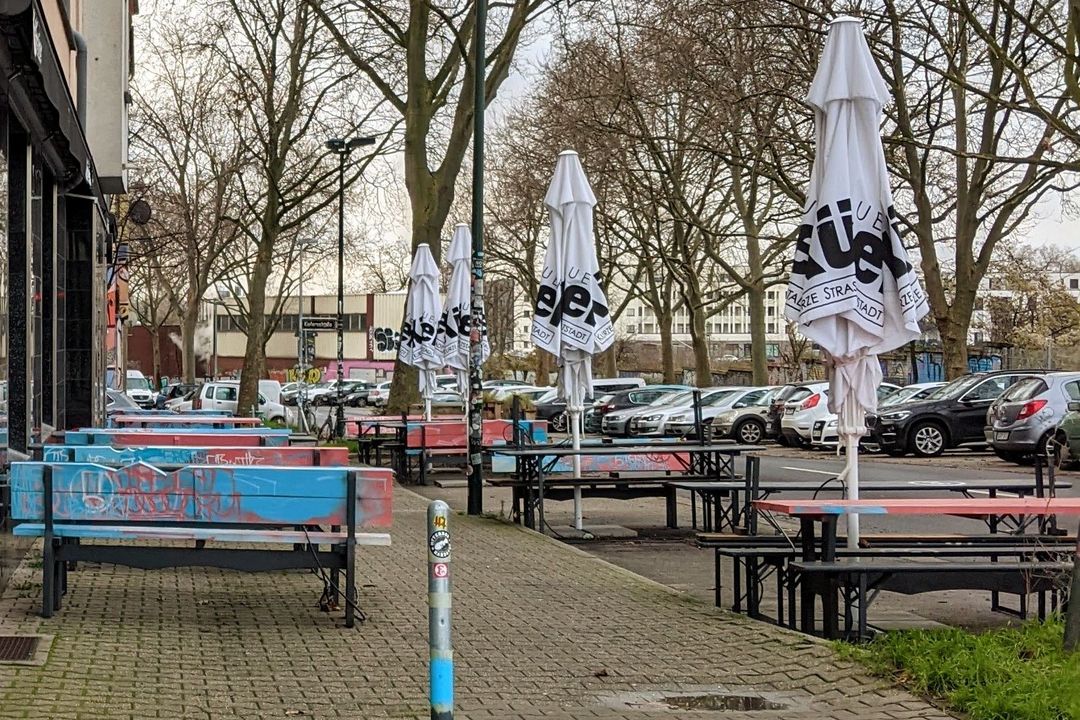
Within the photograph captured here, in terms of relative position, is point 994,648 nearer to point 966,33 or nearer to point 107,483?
point 107,483

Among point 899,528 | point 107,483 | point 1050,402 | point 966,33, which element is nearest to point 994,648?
point 107,483

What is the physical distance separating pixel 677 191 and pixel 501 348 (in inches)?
2229

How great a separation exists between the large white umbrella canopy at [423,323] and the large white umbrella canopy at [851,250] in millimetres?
16660

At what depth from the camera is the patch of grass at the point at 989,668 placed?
6.52m

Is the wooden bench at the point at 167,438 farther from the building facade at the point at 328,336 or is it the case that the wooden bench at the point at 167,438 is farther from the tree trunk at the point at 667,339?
the building facade at the point at 328,336

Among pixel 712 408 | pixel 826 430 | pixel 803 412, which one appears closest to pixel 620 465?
pixel 826 430

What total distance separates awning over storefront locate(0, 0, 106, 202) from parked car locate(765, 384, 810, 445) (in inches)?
941

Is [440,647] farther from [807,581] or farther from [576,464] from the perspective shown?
[576,464]

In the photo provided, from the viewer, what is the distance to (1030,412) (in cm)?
2517

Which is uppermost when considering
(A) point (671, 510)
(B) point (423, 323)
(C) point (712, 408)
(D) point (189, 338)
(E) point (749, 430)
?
(D) point (189, 338)

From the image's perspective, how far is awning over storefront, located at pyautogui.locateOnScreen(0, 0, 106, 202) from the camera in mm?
8461

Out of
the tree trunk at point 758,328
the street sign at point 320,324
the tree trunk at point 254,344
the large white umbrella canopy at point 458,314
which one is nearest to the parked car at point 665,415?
the tree trunk at point 758,328

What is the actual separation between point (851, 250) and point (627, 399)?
3562cm

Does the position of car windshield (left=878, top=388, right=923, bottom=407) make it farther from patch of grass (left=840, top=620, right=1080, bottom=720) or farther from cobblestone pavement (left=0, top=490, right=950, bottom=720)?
patch of grass (left=840, top=620, right=1080, bottom=720)
